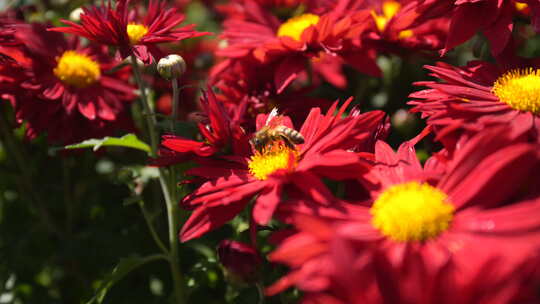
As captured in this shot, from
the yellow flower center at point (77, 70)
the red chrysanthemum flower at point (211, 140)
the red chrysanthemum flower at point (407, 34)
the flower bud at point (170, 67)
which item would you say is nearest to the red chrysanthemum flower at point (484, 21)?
the red chrysanthemum flower at point (407, 34)

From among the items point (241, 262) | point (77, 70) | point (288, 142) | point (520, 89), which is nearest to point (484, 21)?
point (520, 89)

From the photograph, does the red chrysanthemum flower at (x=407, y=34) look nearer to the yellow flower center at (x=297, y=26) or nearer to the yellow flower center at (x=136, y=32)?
the yellow flower center at (x=297, y=26)

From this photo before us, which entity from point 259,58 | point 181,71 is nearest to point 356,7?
point 259,58

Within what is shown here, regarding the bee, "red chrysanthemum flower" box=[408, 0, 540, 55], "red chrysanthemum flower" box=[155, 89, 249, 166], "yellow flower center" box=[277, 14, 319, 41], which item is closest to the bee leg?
the bee

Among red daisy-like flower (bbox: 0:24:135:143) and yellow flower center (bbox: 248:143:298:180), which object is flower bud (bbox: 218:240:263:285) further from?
red daisy-like flower (bbox: 0:24:135:143)

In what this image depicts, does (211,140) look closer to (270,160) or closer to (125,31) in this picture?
(270,160)

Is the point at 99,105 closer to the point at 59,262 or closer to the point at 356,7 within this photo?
the point at 59,262
